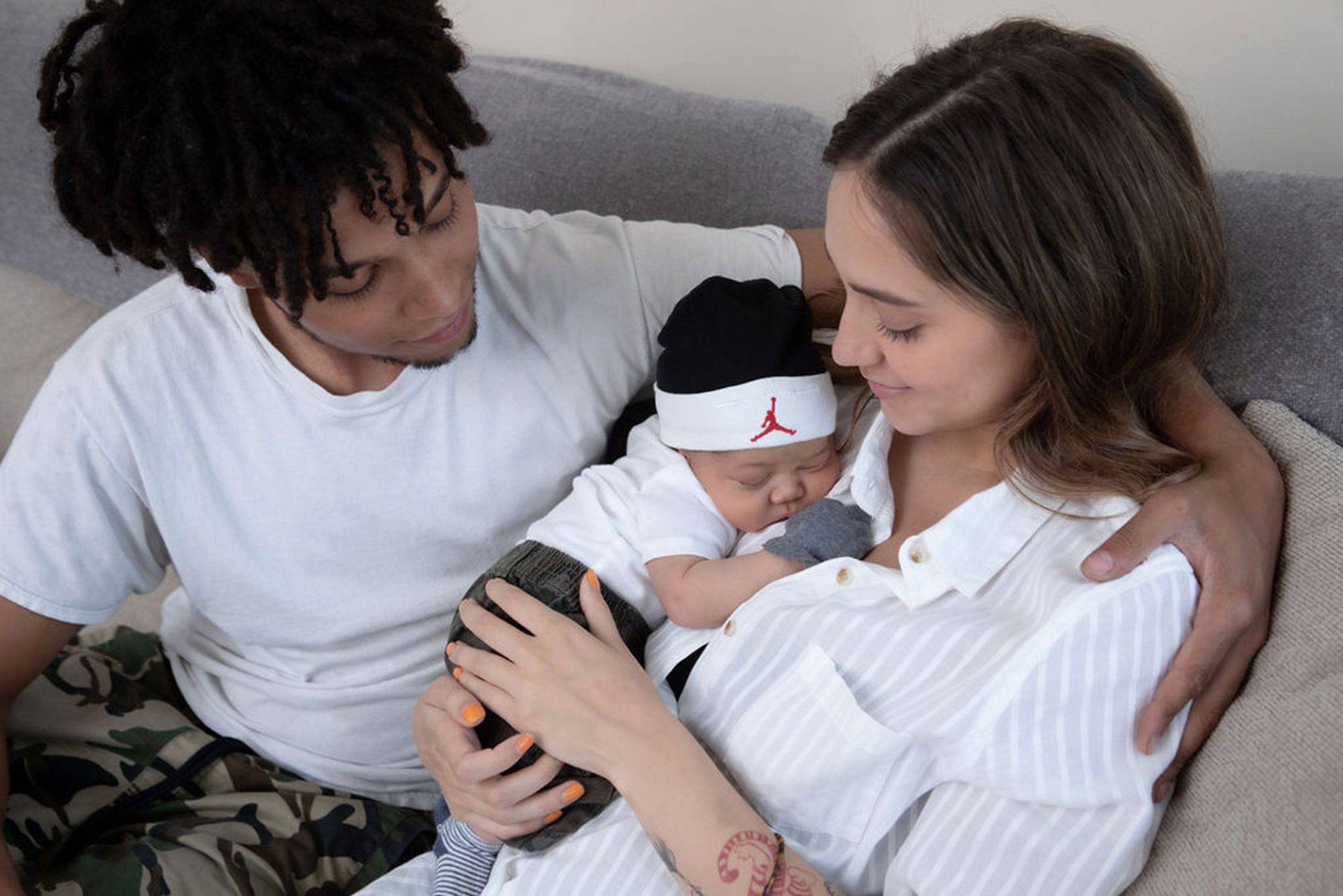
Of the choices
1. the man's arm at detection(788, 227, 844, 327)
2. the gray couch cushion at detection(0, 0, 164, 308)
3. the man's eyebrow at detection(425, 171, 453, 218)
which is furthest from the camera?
the gray couch cushion at detection(0, 0, 164, 308)

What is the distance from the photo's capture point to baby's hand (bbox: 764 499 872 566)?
1.33 m

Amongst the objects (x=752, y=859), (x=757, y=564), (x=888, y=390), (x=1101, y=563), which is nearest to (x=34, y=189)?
(x=757, y=564)

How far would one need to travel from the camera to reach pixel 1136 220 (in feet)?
3.69

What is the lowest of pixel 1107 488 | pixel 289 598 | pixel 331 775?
pixel 331 775

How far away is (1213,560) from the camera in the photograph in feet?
3.74

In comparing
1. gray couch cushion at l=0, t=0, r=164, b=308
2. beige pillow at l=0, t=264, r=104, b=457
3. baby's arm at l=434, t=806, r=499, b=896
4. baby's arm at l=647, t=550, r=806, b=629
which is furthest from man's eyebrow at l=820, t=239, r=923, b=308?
beige pillow at l=0, t=264, r=104, b=457

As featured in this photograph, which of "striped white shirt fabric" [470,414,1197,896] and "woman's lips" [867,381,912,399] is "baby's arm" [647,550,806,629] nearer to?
"striped white shirt fabric" [470,414,1197,896]

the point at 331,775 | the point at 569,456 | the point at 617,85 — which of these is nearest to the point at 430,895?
the point at 331,775

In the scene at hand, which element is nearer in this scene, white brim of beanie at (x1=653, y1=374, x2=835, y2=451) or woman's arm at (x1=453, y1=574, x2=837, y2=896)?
woman's arm at (x1=453, y1=574, x2=837, y2=896)

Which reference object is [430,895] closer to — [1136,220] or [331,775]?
[331,775]

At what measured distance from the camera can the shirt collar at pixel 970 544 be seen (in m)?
1.23

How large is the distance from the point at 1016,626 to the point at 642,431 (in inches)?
23.4

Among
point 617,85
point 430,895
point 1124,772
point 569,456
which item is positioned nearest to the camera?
point 1124,772

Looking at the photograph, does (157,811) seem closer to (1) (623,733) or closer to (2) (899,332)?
(1) (623,733)
